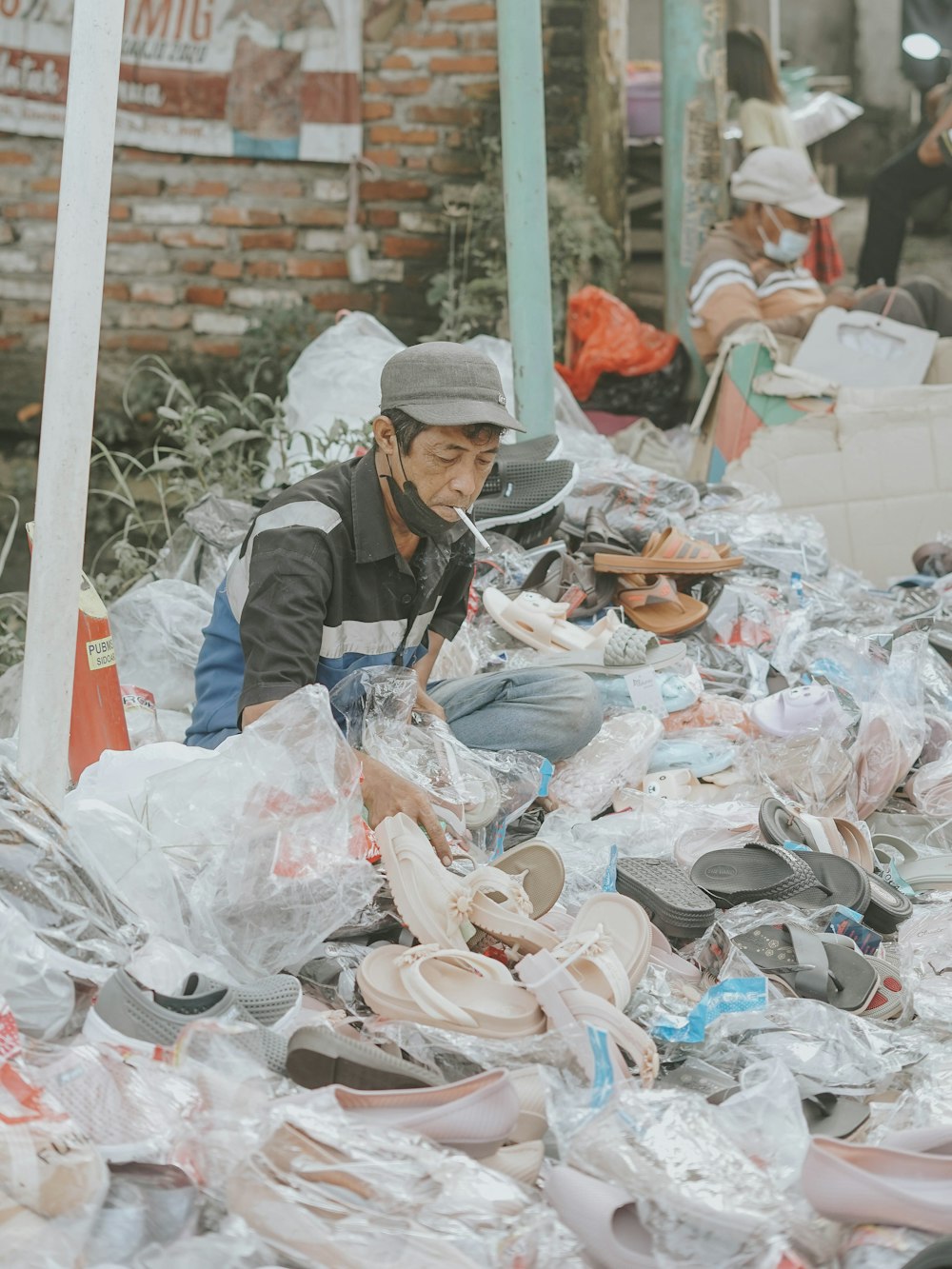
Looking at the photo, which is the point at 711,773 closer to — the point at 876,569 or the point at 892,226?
the point at 876,569

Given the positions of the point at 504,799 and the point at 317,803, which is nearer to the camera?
the point at 317,803

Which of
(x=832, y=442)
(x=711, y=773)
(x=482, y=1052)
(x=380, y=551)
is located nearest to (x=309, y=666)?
(x=380, y=551)

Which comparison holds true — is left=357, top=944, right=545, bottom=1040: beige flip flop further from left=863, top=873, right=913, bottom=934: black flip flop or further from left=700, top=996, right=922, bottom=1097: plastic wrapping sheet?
left=863, top=873, right=913, bottom=934: black flip flop

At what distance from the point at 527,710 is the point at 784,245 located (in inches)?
155

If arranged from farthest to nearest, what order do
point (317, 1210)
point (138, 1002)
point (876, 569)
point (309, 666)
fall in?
point (876, 569) → point (309, 666) → point (138, 1002) → point (317, 1210)

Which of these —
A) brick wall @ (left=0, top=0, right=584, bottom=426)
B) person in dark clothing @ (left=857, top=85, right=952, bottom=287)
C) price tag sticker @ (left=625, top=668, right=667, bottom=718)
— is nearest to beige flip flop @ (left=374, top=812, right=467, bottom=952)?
price tag sticker @ (left=625, top=668, right=667, bottom=718)

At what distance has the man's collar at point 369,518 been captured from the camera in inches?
113

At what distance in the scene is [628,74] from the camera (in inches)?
302

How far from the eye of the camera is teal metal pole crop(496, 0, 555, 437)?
458cm

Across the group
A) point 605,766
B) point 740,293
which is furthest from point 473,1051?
point 740,293

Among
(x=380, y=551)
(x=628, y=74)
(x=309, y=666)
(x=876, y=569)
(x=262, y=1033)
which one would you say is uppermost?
(x=628, y=74)

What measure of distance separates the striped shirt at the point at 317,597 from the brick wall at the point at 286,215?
417 centimetres

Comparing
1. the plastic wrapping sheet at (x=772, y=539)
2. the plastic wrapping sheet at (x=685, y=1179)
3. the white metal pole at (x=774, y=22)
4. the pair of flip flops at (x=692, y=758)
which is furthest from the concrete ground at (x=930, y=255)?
the plastic wrapping sheet at (x=685, y=1179)

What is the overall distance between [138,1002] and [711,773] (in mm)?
1910
